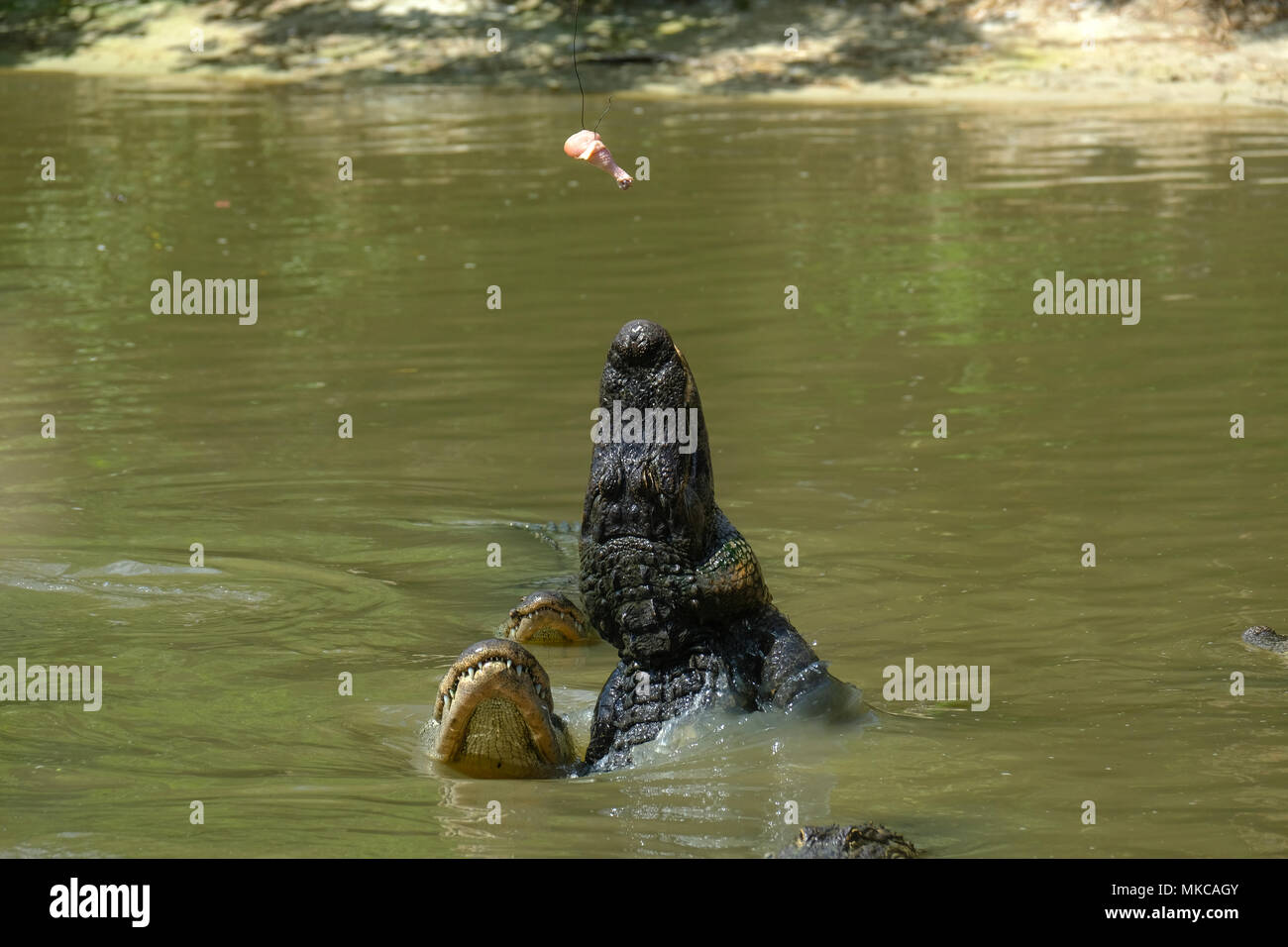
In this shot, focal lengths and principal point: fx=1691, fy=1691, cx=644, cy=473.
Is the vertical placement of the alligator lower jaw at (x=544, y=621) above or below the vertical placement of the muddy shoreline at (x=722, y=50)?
below

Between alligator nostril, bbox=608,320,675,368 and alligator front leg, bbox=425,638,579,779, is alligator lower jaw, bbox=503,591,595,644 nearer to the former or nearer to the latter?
alligator front leg, bbox=425,638,579,779

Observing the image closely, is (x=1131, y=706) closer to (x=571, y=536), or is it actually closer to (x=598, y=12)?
(x=571, y=536)

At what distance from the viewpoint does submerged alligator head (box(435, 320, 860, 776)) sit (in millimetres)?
5703

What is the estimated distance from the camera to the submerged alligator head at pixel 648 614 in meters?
5.70

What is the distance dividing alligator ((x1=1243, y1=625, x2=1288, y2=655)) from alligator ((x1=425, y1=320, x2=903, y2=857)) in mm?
2054

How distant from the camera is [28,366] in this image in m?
12.4

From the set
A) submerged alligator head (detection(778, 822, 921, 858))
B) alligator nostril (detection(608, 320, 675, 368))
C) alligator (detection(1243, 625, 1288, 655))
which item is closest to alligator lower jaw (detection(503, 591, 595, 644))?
alligator nostril (detection(608, 320, 675, 368))

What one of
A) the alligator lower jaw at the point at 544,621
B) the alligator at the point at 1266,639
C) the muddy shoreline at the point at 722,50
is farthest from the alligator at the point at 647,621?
the muddy shoreline at the point at 722,50

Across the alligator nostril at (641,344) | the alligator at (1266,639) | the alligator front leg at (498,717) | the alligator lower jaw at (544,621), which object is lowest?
the alligator lower jaw at (544,621)

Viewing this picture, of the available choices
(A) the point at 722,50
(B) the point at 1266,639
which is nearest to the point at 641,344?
(B) the point at 1266,639

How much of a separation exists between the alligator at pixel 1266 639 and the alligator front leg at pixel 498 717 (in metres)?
3.06

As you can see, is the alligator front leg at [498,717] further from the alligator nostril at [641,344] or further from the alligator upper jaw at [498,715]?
the alligator nostril at [641,344]

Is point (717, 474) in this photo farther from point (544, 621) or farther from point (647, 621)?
point (647, 621)

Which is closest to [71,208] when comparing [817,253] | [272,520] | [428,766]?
[817,253]
